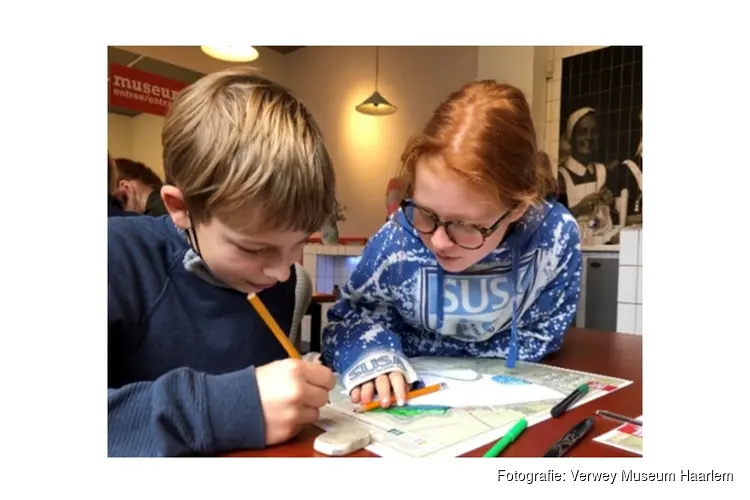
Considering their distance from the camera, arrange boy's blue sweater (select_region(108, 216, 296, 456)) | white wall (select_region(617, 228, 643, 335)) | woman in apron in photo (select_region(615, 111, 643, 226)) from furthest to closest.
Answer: woman in apron in photo (select_region(615, 111, 643, 226)) → white wall (select_region(617, 228, 643, 335)) → boy's blue sweater (select_region(108, 216, 296, 456))

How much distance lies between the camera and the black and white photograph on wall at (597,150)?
5.76ft

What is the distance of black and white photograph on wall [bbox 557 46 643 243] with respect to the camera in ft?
5.76

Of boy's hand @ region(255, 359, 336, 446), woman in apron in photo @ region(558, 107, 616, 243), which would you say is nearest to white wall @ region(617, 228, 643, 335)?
woman in apron in photo @ region(558, 107, 616, 243)

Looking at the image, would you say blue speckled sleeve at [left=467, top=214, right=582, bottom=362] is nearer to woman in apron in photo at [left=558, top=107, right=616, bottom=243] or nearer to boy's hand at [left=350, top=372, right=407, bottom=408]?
boy's hand at [left=350, top=372, right=407, bottom=408]

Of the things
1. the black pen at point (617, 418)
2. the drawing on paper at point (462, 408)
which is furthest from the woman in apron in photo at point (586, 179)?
the black pen at point (617, 418)

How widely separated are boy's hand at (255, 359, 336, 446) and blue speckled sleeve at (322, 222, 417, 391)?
91 mm

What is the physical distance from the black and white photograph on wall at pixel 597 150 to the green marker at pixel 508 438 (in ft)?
4.87

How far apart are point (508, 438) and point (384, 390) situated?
112 millimetres

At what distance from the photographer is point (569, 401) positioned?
1.34 feet

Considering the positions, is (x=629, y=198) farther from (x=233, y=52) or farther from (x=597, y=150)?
(x=233, y=52)
